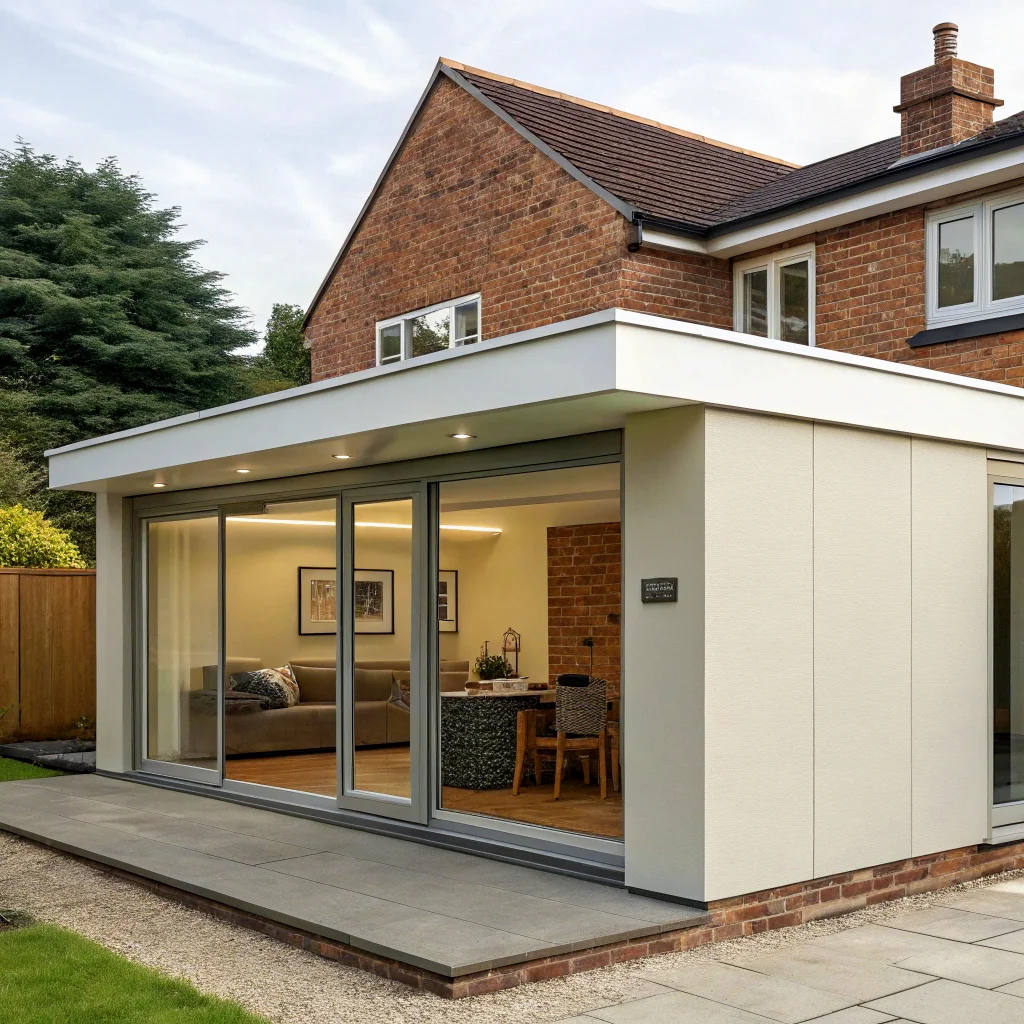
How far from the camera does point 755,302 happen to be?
11.3 metres

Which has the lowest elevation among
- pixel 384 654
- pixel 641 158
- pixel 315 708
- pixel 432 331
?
pixel 315 708

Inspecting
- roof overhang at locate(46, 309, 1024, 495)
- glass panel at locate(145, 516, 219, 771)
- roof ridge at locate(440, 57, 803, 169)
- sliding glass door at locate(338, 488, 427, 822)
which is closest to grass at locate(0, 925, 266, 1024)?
sliding glass door at locate(338, 488, 427, 822)

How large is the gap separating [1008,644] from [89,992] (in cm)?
556

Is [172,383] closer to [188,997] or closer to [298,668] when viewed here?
[298,668]

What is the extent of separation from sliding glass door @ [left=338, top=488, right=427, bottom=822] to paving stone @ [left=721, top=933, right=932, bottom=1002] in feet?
9.74

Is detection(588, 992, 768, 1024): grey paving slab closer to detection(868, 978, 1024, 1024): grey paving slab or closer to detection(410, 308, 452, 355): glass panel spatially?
detection(868, 978, 1024, 1024): grey paving slab

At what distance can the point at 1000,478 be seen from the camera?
7660 millimetres

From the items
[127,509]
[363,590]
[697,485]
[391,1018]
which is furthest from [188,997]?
[127,509]

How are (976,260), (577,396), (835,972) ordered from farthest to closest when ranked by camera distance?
(976,260) < (577,396) < (835,972)

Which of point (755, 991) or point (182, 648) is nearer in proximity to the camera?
point (755, 991)

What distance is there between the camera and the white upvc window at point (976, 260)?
927cm

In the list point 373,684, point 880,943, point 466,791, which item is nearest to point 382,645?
point 373,684

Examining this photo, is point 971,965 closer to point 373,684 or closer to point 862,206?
point 373,684

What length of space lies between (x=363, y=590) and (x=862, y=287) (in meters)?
4.91
